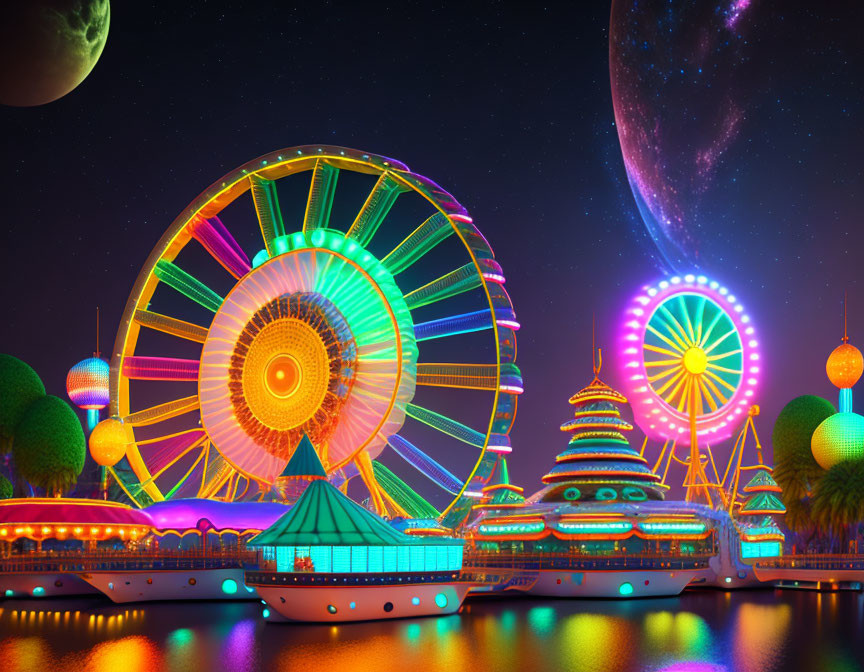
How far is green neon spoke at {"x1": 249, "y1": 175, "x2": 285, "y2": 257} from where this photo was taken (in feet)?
161

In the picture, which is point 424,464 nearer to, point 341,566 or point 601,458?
point 601,458

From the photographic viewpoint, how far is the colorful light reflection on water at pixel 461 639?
73.0 ft

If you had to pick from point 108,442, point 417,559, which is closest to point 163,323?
point 108,442

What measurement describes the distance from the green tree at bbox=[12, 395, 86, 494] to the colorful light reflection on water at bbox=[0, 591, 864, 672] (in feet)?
64.5

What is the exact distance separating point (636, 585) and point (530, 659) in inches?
650

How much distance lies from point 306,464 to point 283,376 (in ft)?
29.0

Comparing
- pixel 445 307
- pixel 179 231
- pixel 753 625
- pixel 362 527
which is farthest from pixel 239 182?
pixel 753 625

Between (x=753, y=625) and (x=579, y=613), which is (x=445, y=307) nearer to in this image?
(x=579, y=613)

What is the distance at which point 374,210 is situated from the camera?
1817 inches

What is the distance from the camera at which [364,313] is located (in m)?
44.4

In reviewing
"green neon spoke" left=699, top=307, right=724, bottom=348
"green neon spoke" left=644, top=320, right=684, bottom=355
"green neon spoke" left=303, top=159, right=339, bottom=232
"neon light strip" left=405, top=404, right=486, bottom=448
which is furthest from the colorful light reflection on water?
"green neon spoke" left=303, top=159, right=339, bottom=232

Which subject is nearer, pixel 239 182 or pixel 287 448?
pixel 287 448

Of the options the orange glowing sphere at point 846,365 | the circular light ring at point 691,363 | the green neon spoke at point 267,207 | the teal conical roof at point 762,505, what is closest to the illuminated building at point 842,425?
the orange glowing sphere at point 846,365

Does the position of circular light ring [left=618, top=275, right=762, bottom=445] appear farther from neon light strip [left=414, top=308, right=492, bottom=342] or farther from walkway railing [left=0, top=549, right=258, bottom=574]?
walkway railing [left=0, top=549, right=258, bottom=574]
